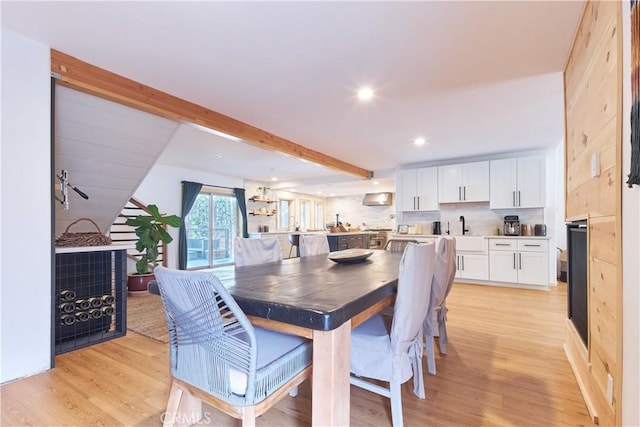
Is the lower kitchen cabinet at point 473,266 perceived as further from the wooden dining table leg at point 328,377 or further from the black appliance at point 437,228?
the wooden dining table leg at point 328,377

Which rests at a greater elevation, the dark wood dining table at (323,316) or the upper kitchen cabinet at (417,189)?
the upper kitchen cabinet at (417,189)

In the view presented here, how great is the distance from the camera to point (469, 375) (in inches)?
83.2

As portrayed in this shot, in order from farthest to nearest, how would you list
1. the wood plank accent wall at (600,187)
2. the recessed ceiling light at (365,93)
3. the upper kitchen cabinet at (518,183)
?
the upper kitchen cabinet at (518,183) < the recessed ceiling light at (365,93) < the wood plank accent wall at (600,187)

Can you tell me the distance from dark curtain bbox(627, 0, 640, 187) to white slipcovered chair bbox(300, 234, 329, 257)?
2.60 metres

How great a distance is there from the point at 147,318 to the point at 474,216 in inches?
215

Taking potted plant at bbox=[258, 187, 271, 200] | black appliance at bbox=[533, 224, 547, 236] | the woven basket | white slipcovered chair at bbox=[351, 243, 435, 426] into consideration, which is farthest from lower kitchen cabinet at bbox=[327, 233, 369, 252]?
white slipcovered chair at bbox=[351, 243, 435, 426]

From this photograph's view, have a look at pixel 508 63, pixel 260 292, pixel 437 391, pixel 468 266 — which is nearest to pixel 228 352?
pixel 260 292

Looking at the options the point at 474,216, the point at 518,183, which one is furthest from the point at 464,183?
the point at 518,183

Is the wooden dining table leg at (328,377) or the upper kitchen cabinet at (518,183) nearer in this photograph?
→ the wooden dining table leg at (328,377)

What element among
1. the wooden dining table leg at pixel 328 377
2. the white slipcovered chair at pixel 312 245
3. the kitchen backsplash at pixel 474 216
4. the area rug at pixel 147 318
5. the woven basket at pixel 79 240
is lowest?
the area rug at pixel 147 318

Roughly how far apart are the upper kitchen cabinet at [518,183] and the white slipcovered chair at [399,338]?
4.29m

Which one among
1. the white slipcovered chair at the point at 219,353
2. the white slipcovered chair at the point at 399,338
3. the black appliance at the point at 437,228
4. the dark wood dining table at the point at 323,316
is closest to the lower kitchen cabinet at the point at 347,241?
the black appliance at the point at 437,228

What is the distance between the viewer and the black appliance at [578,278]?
6.45ft

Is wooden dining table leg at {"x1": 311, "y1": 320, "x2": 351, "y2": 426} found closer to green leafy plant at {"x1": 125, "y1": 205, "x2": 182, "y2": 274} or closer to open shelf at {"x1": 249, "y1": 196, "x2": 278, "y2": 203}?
green leafy plant at {"x1": 125, "y1": 205, "x2": 182, "y2": 274}
